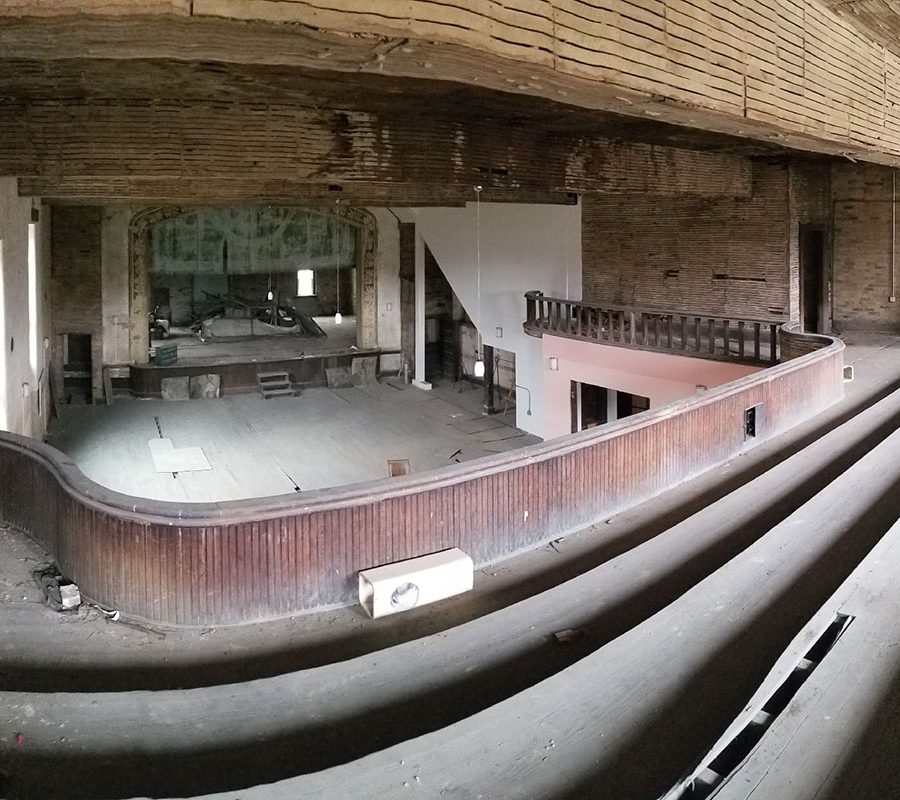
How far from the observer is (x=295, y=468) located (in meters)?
11.5

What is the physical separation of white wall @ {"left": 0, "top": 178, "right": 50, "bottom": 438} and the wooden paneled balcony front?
24.2 feet

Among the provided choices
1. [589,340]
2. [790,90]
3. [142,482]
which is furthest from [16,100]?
[589,340]

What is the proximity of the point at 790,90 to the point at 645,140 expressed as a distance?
3.31m

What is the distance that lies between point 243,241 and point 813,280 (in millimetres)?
13433

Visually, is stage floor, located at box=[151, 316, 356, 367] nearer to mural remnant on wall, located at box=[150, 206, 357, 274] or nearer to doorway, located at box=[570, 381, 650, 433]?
mural remnant on wall, located at box=[150, 206, 357, 274]

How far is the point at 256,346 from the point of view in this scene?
64.9ft

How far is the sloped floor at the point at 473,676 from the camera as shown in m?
2.65

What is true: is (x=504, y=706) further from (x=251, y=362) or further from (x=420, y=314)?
(x=420, y=314)

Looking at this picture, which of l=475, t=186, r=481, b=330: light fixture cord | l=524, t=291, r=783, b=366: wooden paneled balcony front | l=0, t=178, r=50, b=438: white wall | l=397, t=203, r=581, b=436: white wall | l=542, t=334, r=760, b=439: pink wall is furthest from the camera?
l=475, t=186, r=481, b=330: light fixture cord

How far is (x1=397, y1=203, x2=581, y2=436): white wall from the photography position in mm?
14258

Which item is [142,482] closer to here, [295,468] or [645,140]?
[295,468]

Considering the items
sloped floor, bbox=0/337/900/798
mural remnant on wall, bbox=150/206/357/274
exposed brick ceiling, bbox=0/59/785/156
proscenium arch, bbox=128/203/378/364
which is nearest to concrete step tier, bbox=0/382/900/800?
sloped floor, bbox=0/337/900/798

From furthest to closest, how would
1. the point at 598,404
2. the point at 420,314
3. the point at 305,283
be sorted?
the point at 305,283
the point at 420,314
the point at 598,404

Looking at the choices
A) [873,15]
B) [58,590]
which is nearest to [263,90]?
[58,590]
